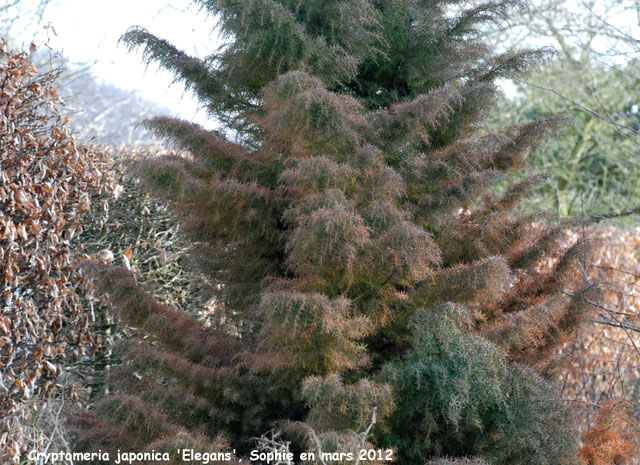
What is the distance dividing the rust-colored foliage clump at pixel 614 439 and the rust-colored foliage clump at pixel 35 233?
377 centimetres

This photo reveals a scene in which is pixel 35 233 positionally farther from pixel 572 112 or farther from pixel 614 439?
pixel 572 112

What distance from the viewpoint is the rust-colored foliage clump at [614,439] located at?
4.00m

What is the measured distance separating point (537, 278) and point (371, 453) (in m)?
2.12

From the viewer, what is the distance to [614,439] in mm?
4066

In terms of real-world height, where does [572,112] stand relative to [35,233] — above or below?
above

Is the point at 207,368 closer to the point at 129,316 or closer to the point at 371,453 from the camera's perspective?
the point at 129,316

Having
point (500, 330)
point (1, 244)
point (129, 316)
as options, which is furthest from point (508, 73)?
point (1, 244)

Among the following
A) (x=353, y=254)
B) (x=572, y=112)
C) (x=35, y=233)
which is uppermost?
(x=572, y=112)

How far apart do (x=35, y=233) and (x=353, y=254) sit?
239cm

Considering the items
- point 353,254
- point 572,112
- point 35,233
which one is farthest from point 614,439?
point 572,112

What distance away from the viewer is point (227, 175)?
175 inches

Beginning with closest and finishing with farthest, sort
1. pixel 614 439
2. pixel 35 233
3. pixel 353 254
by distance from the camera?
pixel 353 254 → pixel 614 439 → pixel 35 233

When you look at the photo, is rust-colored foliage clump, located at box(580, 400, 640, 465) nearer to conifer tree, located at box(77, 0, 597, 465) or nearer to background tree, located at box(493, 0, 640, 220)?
conifer tree, located at box(77, 0, 597, 465)

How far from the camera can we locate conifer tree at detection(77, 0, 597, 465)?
3.50 meters
